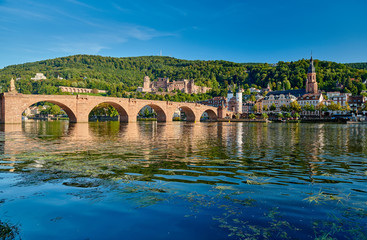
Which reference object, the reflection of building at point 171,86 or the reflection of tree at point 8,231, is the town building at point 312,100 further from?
the reflection of tree at point 8,231

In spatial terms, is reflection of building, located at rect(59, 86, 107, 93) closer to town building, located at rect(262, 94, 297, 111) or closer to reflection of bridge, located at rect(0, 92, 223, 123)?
town building, located at rect(262, 94, 297, 111)

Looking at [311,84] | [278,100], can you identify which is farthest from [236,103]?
[311,84]

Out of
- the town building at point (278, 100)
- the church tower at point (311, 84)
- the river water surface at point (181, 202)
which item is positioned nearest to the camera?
the river water surface at point (181, 202)

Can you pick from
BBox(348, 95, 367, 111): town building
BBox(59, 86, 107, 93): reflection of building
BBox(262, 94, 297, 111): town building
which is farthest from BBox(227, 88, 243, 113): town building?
BBox(59, 86, 107, 93): reflection of building

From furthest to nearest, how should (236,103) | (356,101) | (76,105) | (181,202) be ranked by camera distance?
1. (236,103)
2. (356,101)
3. (76,105)
4. (181,202)

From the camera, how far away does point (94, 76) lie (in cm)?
19900

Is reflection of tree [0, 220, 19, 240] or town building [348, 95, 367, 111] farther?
town building [348, 95, 367, 111]

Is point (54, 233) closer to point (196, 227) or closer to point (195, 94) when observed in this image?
point (196, 227)

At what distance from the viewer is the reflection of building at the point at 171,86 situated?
175250 millimetres

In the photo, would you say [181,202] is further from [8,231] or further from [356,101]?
[356,101]

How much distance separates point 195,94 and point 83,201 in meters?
164

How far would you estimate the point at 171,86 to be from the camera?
184375mm

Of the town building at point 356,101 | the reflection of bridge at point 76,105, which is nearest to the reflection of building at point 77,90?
the reflection of bridge at point 76,105

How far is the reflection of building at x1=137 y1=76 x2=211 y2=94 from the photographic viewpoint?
175 m
